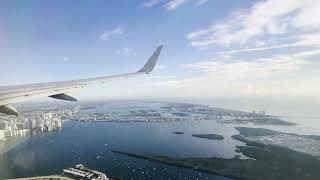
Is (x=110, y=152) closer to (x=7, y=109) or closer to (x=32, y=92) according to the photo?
(x=32, y=92)

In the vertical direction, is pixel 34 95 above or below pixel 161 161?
above

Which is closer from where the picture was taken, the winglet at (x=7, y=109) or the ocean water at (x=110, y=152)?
the winglet at (x=7, y=109)

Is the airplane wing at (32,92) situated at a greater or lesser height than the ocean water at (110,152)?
greater

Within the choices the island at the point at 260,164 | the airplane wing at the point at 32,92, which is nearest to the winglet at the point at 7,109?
the airplane wing at the point at 32,92

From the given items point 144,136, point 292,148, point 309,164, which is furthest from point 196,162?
point 144,136

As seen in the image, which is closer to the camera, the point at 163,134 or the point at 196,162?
the point at 196,162

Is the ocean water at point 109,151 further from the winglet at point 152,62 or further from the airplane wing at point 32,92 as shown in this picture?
the airplane wing at point 32,92

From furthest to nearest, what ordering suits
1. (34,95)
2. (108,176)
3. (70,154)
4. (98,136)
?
(98,136) < (70,154) < (108,176) < (34,95)

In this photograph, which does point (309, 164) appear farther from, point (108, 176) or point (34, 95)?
point (34, 95)
